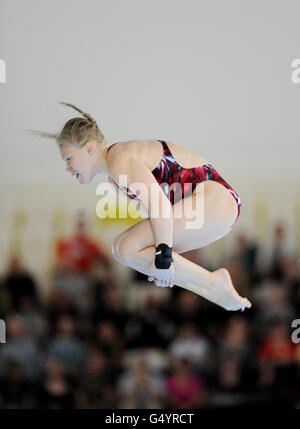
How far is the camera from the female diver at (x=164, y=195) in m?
2.94

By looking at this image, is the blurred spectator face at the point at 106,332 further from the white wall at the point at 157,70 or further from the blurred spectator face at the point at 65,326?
the white wall at the point at 157,70

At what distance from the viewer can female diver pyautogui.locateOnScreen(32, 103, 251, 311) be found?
9.65ft

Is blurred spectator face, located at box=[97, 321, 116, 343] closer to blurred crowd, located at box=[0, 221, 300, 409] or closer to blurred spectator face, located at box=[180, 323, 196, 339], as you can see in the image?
blurred crowd, located at box=[0, 221, 300, 409]

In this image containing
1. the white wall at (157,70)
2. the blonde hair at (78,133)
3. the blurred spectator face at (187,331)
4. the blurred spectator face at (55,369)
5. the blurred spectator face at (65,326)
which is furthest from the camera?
the blurred spectator face at (65,326)

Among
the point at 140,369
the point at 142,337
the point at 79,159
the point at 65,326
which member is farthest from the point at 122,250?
the point at 65,326

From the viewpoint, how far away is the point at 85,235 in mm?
6059

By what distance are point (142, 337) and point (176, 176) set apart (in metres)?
2.91

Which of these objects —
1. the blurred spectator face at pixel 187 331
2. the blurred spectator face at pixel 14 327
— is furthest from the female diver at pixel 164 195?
the blurred spectator face at pixel 14 327

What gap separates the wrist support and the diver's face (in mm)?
493

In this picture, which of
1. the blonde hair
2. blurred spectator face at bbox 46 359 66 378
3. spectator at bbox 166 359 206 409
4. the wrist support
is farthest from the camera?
blurred spectator face at bbox 46 359 66 378

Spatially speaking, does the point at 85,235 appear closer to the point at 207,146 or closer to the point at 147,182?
the point at 207,146

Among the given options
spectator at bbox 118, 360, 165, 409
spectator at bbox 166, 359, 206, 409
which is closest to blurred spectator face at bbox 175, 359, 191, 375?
spectator at bbox 166, 359, 206, 409

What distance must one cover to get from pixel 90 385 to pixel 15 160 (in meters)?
1.93

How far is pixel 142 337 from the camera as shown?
226 inches
